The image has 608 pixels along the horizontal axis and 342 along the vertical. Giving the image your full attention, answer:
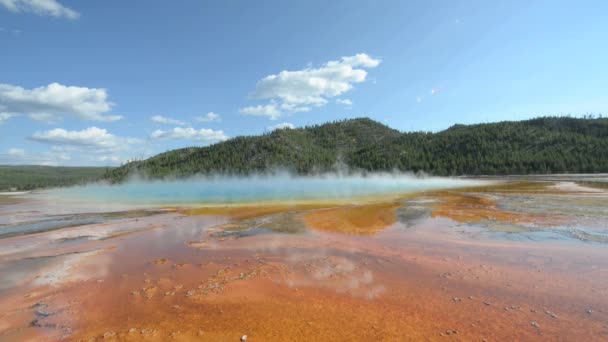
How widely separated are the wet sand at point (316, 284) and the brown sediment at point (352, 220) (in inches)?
16.9

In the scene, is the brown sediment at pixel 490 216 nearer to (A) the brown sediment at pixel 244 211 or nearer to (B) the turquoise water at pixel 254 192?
(A) the brown sediment at pixel 244 211

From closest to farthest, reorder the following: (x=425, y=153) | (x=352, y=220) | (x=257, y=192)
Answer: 1. (x=352, y=220)
2. (x=257, y=192)
3. (x=425, y=153)

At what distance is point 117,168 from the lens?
487 feet

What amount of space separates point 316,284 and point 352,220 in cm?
912

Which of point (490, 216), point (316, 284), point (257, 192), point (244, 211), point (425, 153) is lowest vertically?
point (316, 284)

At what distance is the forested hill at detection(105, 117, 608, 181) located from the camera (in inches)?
3435

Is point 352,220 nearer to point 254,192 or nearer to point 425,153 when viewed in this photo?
point 254,192

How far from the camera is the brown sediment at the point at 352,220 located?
45.8ft

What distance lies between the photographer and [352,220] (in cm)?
1630

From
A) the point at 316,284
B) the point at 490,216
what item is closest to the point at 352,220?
the point at 490,216

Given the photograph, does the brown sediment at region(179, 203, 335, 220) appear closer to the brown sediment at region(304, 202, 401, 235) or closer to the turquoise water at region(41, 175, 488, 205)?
the brown sediment at region(304, 202, 401, 235)

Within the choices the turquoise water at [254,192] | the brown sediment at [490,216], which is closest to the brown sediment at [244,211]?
the turquoise water at [254,192]

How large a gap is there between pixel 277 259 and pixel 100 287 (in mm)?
4490

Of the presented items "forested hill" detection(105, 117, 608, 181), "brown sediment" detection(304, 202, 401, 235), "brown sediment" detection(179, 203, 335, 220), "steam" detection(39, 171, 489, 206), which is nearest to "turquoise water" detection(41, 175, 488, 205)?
"steam" detection(39, 171, 489, 206)
